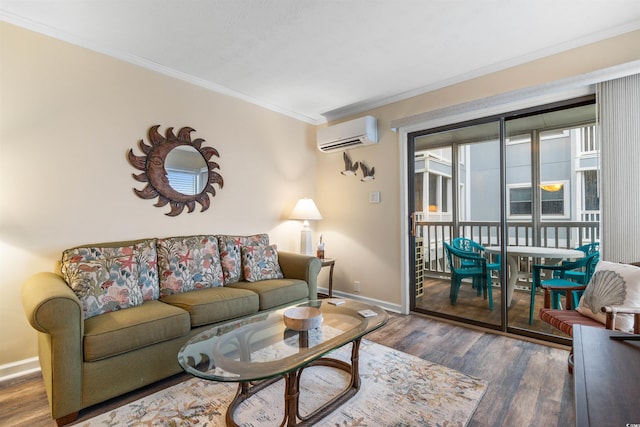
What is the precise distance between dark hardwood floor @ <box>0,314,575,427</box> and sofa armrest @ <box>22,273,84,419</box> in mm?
156

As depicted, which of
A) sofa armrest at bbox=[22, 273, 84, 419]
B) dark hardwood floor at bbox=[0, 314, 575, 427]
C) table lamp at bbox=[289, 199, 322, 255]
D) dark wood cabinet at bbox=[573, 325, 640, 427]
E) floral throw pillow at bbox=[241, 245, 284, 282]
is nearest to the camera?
dark wood cabinet at bbox=[573, 325, 640, 427]

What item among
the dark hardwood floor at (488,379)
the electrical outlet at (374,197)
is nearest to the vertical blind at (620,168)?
the dark hardwood floor at (488,379)

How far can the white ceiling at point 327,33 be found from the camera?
2.08 m

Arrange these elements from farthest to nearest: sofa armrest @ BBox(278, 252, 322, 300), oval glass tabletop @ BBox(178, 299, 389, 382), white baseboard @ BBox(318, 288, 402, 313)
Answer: white baseboard @ BBox(318, 288, 402, 313) < sofa armrest @ BBox(278, 252, 322, 300) < oval glass tabletop @ BBox(178, 299, 389, 382)

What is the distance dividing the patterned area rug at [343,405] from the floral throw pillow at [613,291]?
876 millimetres

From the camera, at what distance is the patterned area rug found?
1684 mm

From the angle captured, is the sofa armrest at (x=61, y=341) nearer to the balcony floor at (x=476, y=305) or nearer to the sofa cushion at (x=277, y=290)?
the sofa cushion at (x=277, y=290)

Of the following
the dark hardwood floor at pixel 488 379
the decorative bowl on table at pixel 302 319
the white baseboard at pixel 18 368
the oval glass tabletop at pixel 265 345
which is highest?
the decorative bowl on table at pixel 302 319

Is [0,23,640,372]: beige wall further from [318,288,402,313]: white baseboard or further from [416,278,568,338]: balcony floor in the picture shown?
[416,278,568,338]: balcony floor

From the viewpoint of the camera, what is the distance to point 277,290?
2807mm

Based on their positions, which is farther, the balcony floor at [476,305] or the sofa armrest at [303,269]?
the sofa armrest at [303,269]

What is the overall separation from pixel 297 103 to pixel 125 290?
8.96 ft

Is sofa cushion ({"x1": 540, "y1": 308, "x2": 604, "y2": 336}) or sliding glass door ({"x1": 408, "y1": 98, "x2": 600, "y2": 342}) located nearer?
sofa cushion ({"x1": 540, "y1": 308, "x2": 604, "y2": 336})

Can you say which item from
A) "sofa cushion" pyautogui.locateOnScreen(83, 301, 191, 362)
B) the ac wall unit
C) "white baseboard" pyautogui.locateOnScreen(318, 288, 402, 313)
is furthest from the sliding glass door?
"sofa cushion" pyautogui.locateOnScreen(83, 301, 191, 362)
